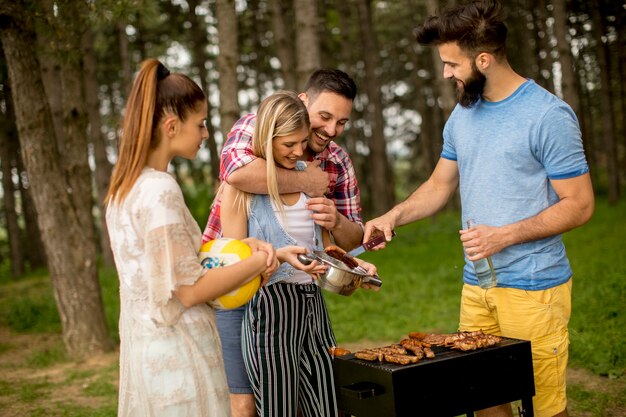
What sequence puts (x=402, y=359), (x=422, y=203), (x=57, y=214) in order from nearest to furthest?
(x=402, y=359), (x=422, y=203), (x=57, y=214)

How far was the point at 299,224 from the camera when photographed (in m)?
3.74

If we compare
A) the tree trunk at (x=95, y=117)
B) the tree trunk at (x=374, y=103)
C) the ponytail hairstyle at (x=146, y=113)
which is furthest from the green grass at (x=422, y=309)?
the tree trunk at (x=374, y=103)

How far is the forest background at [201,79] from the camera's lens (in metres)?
8.14

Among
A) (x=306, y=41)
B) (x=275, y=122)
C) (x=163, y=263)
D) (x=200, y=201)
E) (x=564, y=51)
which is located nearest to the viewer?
(x=163, y=263)

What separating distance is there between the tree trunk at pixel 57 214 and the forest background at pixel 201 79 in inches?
0.6

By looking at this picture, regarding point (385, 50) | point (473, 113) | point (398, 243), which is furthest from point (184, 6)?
point (473, 113)

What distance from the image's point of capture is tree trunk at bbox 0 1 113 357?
796 centimetres

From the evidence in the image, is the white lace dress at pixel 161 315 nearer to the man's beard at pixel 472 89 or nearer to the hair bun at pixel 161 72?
the hair bun at pixel 161 72

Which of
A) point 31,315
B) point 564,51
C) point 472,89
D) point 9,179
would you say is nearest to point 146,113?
point 472,89

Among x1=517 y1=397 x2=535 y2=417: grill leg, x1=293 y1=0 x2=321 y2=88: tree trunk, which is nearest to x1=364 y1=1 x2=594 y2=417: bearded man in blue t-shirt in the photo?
x1=517 y1=397 x2=535 y2=417: grill leg

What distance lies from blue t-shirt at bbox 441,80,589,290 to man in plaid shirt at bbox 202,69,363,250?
0.65 meters

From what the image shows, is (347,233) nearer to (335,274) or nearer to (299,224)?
(299,224)

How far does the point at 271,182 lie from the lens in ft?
11.6

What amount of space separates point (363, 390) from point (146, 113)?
4.94 ft
